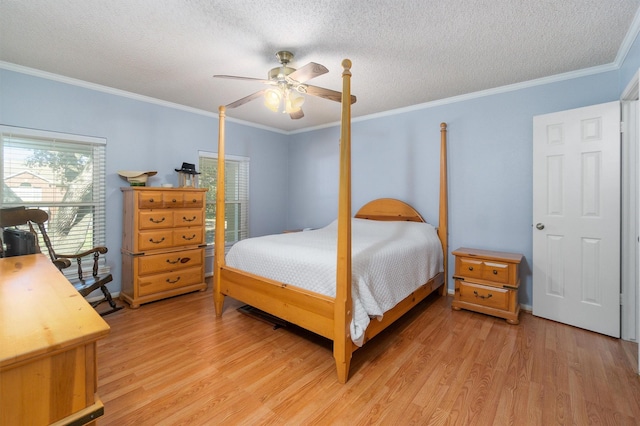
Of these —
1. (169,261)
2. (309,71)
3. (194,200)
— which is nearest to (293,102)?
(309,71)

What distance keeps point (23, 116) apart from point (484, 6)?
3.96m

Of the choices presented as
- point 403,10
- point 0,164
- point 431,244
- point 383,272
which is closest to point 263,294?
point 383,272

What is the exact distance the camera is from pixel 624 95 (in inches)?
91.2

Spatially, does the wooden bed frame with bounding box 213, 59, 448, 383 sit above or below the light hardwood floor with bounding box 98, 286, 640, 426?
above

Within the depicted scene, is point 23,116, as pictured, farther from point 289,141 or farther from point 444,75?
point 444,75

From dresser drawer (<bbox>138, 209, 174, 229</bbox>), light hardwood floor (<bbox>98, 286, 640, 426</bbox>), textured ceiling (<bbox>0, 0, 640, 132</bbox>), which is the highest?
textured ceiling (<bbox>0, 0, 640, 132</bbox>)

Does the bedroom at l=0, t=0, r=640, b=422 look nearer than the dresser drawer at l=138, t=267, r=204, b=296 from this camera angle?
Yes

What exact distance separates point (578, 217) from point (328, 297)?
238cm

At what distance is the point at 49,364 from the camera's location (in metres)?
0.64

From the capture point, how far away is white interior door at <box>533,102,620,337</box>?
7.91 ft

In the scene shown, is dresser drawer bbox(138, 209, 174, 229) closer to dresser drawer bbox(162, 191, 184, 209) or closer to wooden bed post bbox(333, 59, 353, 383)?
dresser drawer bbox(162, 191, 184, 209)

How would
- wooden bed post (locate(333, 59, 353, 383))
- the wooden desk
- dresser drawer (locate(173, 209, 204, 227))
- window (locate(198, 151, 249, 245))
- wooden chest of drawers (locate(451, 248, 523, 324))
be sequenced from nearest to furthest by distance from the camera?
the wooden desk, wooden bed post (locate(333, 59, 353, 383)), wooden chest of drawers (locate(451, 248, 523, 324)), dresser drawer (locate(173, 209, 204, 227)), window (locate(198, 151, 249, 245))

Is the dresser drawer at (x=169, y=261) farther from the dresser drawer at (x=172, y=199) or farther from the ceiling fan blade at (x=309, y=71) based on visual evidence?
the ceiling fan blade at (x=309, y=71)

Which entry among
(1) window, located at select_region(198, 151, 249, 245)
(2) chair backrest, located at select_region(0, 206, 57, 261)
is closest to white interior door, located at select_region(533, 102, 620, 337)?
(1) window, located at select_region(198, 151, 249, 245)
